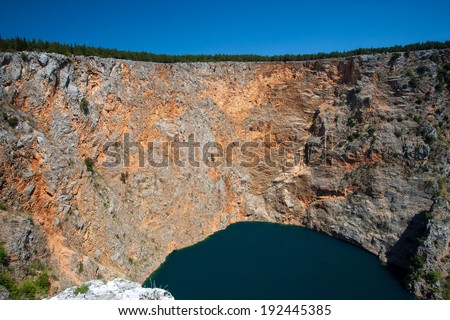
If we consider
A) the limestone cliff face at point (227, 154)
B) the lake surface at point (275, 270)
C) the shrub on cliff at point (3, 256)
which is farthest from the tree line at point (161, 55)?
the lake surface at point (275, 270)

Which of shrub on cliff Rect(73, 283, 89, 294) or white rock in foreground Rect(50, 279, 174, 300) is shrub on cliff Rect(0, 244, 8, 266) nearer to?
white rock in foreground Rect(50, 279, 174, 300)

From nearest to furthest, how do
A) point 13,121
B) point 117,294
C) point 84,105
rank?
point 117,294 → point 13,121 → point 84,105

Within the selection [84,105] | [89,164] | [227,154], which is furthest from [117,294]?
[227,154]

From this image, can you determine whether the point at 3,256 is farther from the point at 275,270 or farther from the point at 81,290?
the point at 275,270

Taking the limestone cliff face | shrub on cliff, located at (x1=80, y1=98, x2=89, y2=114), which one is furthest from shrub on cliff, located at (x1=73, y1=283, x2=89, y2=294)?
shrub on cliff, located at (x1=80, y1=98, x2=89, y2=114)

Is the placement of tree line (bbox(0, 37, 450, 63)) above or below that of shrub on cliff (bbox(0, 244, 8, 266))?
above

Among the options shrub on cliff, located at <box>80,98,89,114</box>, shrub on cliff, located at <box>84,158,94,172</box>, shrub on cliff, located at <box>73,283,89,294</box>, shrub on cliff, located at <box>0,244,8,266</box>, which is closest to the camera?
shrub on cliff, located at <box>73,283,89,294</box>
